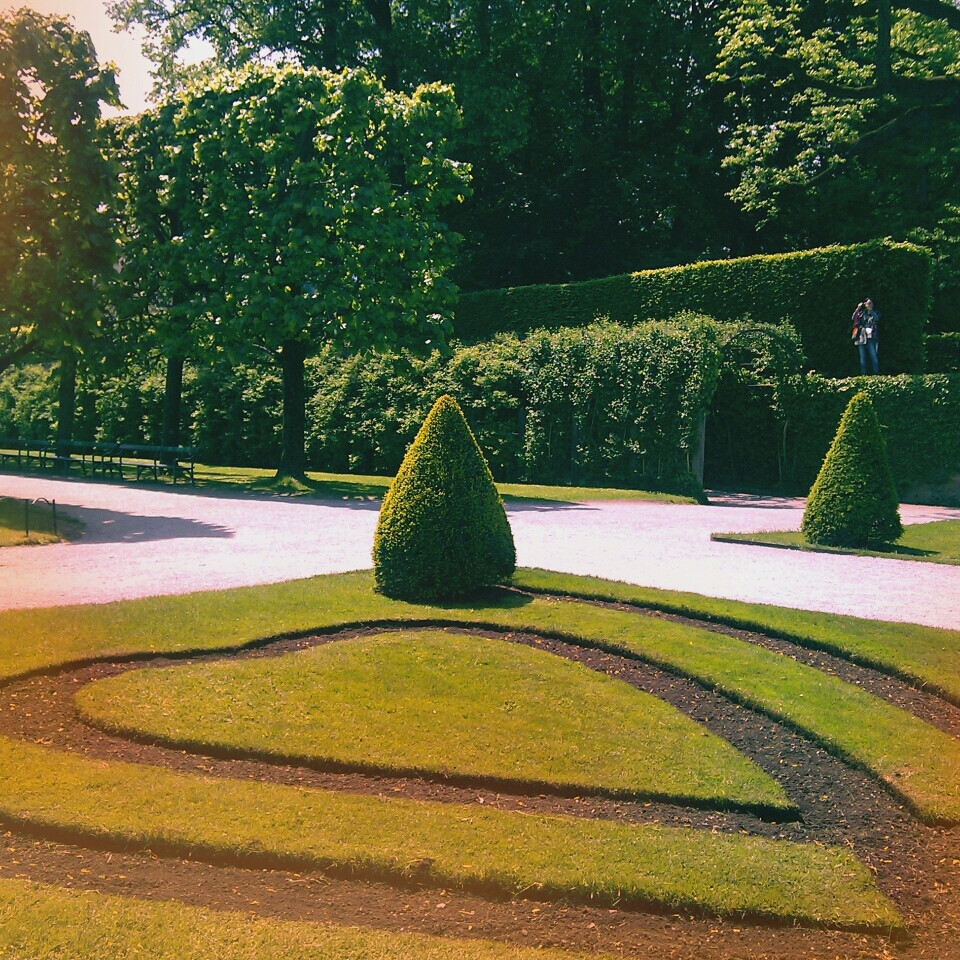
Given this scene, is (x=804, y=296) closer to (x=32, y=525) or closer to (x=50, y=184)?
(x=50, y=184)

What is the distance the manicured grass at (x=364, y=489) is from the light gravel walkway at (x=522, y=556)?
79.0 inches

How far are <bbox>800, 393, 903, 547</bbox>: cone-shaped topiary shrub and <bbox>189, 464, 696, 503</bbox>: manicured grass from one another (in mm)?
7439

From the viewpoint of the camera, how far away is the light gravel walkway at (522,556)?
10750mm

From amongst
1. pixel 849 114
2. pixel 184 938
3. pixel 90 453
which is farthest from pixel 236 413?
pixel 184 938

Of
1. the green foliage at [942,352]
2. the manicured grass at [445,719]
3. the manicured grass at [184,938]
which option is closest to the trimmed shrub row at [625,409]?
the green foliage at [942,352]

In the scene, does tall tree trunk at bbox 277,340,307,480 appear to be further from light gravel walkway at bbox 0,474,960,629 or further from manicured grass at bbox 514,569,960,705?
manicured grass at bbox 514,569,960,705

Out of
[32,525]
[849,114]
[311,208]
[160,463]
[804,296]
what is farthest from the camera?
[849,114]

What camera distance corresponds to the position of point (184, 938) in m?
4.11

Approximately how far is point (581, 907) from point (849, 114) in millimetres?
29023

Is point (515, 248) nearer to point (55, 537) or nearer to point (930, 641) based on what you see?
point (55, 537)

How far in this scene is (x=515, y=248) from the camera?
39906mm

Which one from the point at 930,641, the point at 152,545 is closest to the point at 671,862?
the point at 930,641

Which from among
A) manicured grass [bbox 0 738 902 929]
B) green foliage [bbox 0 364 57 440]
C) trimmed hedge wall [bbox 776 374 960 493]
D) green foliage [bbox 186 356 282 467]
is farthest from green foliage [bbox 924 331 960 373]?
green foliage [bbox 0 364 57 440]

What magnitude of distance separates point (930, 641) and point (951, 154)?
29.6 m
